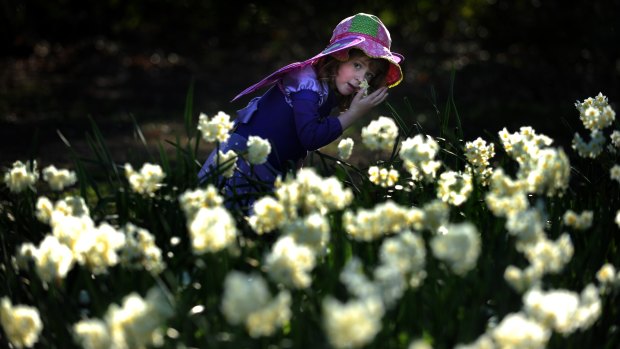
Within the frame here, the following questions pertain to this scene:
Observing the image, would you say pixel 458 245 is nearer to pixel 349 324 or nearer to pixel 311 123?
pixel 349 324

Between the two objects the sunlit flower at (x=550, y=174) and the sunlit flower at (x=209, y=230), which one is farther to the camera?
the sunlit flower at (x=550, y=174)

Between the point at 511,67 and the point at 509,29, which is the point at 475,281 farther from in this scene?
the point at 509,29

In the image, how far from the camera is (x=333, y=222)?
2855 millimetres

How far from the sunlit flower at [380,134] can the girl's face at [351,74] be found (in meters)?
1.17

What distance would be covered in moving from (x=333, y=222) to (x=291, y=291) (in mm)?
420

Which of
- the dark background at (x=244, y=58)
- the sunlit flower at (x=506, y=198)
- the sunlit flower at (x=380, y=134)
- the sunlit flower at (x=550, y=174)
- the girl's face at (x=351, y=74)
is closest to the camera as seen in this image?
the sunlit flower at (x=506, y=198)

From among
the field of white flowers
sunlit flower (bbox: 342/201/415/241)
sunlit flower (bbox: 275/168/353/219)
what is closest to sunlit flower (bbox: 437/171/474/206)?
the field of white flowers

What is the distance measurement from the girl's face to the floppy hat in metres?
0.06

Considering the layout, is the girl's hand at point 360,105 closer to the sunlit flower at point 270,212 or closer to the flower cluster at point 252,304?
the sunlit flower at point 270,212

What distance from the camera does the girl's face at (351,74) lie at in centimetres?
394

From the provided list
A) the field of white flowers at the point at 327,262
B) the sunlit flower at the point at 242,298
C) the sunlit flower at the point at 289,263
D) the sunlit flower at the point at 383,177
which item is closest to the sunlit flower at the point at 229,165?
the field of white flowers at the point at 327,262

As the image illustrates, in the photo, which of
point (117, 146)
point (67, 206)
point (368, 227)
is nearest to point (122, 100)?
point (117, 146)

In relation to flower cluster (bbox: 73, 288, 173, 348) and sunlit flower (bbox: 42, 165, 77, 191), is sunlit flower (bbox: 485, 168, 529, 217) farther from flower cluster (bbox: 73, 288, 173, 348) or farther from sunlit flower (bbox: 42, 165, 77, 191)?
sunlit flower (bbox: 42, 165, 77, 191)

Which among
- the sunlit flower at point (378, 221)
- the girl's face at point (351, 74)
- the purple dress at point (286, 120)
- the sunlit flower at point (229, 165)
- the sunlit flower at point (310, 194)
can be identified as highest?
the sunlit flower at point (378, 221)
